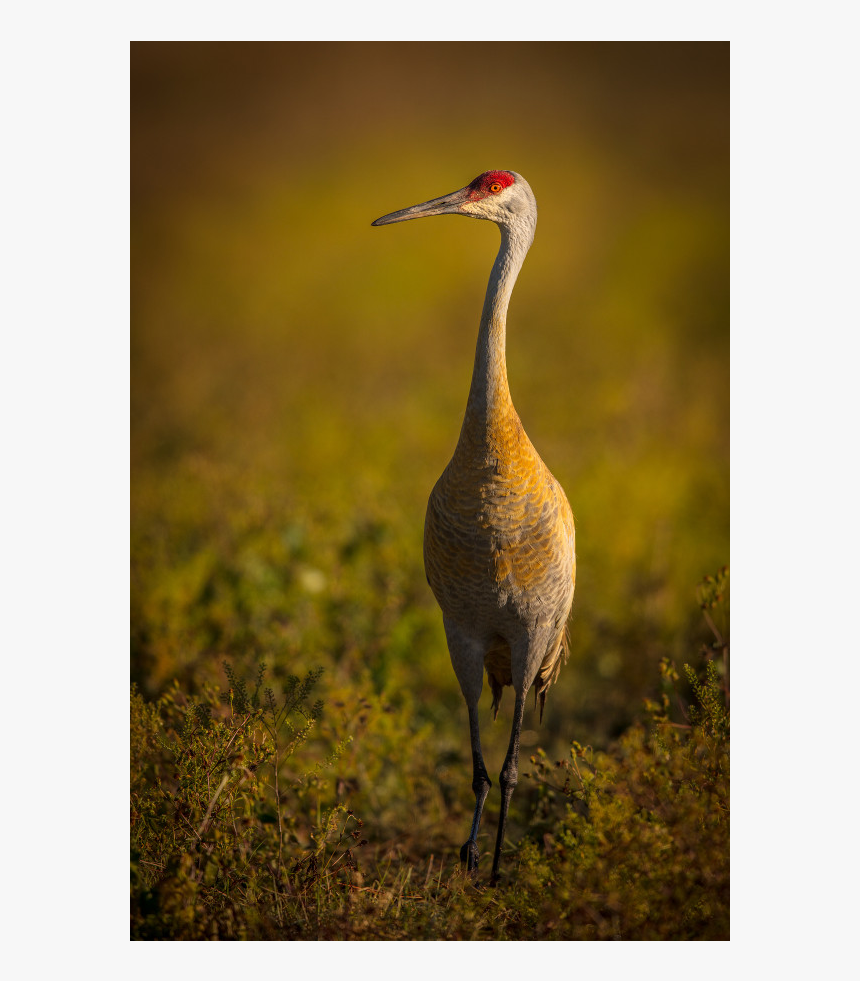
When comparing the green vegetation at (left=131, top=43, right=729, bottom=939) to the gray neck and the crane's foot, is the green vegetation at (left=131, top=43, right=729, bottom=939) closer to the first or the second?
the crane's foot

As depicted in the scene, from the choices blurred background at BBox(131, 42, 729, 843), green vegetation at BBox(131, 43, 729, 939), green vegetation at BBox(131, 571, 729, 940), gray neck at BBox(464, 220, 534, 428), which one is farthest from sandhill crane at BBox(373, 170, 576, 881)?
blurred background at BBox(131, 42, 729, 843)

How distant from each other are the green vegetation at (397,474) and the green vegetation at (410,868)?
0.05 feet

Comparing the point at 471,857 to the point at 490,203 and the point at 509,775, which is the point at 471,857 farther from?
the point at 490,203

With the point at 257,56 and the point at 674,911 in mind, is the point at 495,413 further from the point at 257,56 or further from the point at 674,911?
the point at 257,56

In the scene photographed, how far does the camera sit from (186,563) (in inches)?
221

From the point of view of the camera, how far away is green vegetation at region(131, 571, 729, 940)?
2941 mm

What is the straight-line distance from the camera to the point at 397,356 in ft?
35.1

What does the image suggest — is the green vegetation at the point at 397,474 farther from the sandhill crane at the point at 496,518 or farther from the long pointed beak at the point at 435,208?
the long pointed beak at the point at 435,208

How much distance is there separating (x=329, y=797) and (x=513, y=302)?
771cm

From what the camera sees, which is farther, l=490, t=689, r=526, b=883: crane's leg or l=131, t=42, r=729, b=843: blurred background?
l=131, t=42, r=729, b=843: blurred background

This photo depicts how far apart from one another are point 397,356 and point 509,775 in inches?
304

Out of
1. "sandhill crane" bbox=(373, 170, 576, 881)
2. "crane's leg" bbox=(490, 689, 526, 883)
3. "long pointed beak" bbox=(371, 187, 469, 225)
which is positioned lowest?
"crane's leg" bbox=(490, 689, 526, 883)

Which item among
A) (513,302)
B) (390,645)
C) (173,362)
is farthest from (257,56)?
(513,302)

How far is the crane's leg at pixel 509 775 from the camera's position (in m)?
3.46
